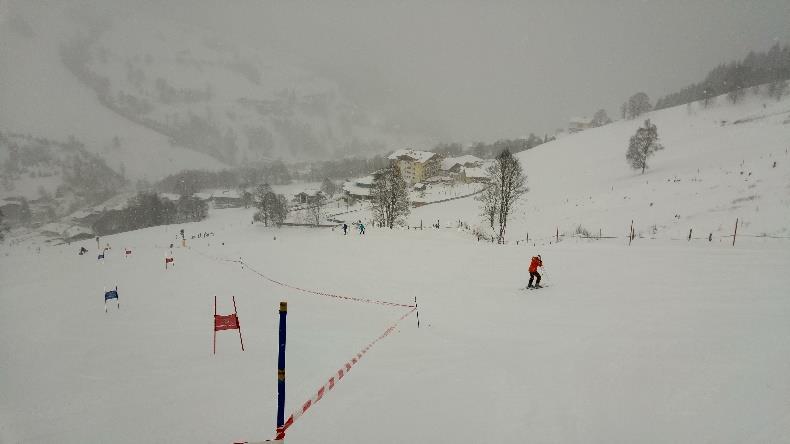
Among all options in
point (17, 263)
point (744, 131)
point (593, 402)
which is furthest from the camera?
point (744, 131)

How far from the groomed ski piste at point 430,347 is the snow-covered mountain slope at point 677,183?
3.37 m

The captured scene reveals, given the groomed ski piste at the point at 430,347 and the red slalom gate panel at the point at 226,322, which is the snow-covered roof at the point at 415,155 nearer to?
the groomed ski piste at the point at 430,347

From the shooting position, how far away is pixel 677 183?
148 feet

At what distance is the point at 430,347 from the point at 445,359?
968 mm

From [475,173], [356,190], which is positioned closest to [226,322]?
[356,190]

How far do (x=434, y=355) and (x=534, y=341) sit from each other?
2.91 metres

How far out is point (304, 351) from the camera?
366 inches

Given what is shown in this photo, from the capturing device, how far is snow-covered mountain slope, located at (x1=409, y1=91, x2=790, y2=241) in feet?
94.7

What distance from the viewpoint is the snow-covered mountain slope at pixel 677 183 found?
2888 cm

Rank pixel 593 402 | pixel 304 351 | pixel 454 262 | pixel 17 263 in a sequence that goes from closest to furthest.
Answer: pixel 593 402
pixel 304 351
pixel 454 262
pixel 17 263

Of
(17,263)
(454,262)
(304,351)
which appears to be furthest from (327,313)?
(17,263)

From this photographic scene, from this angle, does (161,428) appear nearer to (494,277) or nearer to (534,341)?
(534,341)

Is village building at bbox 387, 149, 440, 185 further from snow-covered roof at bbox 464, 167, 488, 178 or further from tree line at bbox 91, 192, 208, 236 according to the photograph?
tree line at bbox 91, 192, 208, 236

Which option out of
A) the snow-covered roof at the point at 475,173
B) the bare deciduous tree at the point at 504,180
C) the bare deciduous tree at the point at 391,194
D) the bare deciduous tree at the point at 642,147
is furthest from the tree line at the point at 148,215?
the bare deciduous tree at the point at 642,147
